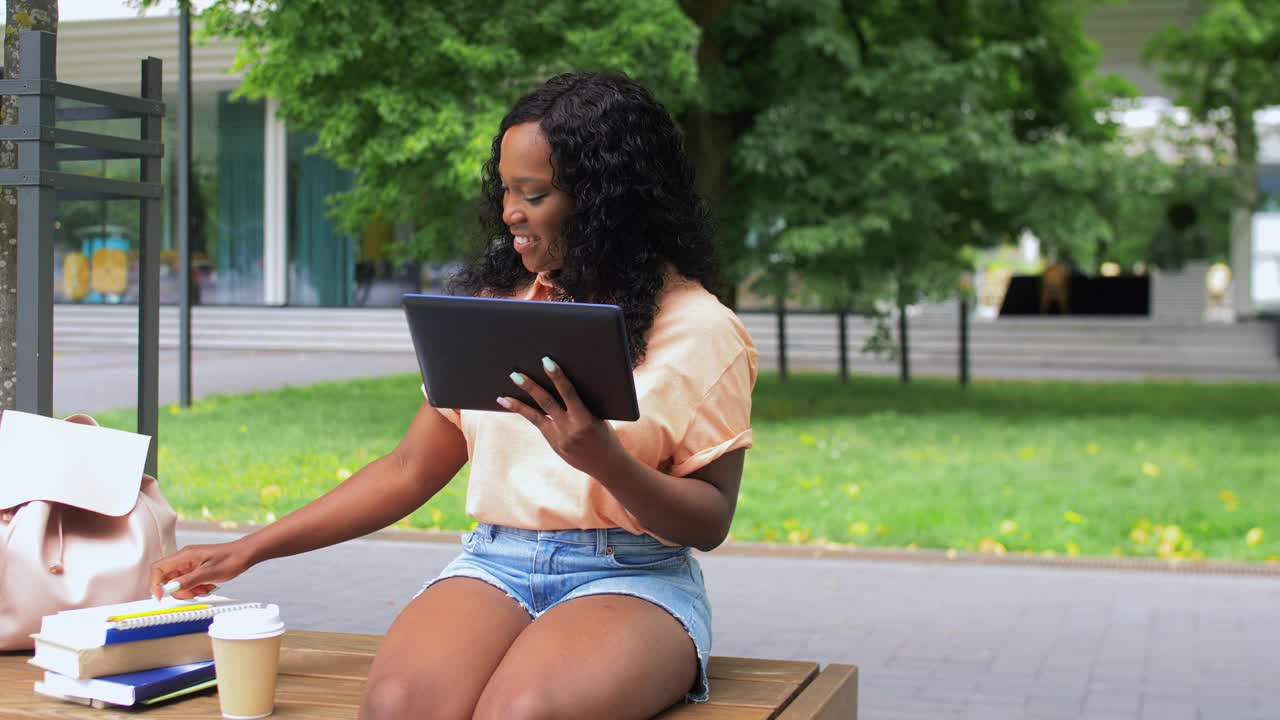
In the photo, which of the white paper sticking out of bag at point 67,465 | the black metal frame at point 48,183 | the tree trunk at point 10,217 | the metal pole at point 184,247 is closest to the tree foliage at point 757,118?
the metal pole at point 184,247

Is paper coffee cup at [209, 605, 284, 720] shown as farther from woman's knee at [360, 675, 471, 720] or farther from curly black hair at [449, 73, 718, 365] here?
curly black hair at [449, 73, 718, 365]

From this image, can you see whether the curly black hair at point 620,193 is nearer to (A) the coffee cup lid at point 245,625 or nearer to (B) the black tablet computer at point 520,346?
(B) the black tablet computer at point 520,346

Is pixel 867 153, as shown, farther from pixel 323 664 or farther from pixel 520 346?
pixel 520 346

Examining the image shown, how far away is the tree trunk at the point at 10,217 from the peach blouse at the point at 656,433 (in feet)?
6.25

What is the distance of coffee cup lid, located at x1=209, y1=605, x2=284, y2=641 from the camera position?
2.48 meters

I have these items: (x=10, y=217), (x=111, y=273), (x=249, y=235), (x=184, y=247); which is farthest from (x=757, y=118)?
(x=249, y=235)

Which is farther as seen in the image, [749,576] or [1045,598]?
[749,576]

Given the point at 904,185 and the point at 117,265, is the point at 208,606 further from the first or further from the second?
the point at 117,265

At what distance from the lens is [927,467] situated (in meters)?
10.3

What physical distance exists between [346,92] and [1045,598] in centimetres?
713

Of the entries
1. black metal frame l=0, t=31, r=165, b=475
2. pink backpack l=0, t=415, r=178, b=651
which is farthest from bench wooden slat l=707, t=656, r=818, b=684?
black metal frame l=0, t=31, r=165, b=475

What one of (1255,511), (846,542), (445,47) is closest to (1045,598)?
(846,542)

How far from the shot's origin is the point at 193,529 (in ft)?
25.5

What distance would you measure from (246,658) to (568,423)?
Result: 2.49 feet
